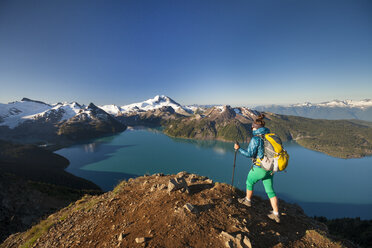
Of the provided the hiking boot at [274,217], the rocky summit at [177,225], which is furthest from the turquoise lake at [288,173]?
the rocky summit at [177,225]

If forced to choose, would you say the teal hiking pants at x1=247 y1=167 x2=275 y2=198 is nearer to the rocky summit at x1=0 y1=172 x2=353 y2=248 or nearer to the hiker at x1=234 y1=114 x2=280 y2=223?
the hiker at x1=234 y1=114 x2=280 y2=223

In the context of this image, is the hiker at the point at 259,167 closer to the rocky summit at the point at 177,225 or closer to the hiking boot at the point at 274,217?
the hiking boot at the point at 274,217

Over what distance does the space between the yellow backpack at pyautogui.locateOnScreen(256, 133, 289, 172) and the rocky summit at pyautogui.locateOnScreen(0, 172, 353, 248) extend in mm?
1944

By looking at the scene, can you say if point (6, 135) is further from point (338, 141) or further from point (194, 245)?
point (338, 141)

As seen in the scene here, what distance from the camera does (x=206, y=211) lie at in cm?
471

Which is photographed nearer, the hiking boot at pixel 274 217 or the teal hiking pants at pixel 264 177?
the hiking boot at pixel 274 217

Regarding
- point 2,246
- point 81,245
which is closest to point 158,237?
point 81,245

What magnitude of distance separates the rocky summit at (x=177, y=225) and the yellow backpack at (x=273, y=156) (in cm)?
194

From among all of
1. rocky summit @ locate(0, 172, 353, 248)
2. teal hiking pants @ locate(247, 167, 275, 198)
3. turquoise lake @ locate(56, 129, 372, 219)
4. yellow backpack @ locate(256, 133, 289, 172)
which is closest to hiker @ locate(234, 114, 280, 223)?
teal hiking pants @ locate(247, 167, 275, 198)

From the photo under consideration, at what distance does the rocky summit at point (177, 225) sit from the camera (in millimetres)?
3796

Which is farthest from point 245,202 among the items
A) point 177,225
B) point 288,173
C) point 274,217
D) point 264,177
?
point 288,173

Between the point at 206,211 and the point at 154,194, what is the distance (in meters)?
2.45

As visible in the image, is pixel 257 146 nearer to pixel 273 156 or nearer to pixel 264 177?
pixel 273 156

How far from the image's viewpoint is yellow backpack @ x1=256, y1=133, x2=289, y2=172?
482cm
